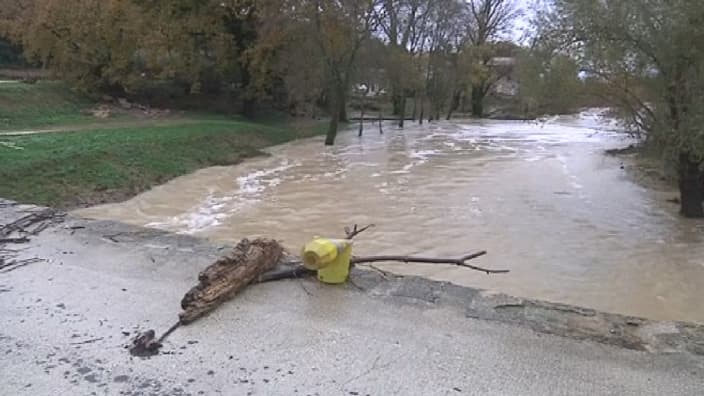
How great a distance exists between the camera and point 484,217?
10.8 metres

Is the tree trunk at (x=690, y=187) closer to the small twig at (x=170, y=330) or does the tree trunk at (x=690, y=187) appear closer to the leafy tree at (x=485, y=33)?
the small twig at (x=170, y=330)

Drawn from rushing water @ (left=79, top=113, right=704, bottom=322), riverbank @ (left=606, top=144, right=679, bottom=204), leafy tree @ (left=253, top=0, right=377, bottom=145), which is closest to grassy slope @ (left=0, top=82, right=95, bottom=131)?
rushing water @ (left=79, top=113, right=704, bottom=322)

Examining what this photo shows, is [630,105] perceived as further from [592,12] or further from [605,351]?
[605,351]

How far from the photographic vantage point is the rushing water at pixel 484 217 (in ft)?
23.4

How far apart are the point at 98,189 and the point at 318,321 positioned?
898cm

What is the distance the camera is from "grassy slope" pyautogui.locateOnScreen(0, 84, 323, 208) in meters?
10.8

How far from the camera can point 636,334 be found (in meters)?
3.80

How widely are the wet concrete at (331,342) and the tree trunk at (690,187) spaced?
807cm

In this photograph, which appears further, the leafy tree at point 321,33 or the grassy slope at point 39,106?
the leafy tree at point 321,33

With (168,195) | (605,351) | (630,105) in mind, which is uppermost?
(630,105)

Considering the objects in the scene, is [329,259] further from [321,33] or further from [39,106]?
[39,106]

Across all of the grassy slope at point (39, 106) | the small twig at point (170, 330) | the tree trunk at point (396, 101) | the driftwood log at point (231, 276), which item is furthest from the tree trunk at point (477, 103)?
the small twig at point (170, 330)

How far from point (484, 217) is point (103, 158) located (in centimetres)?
819

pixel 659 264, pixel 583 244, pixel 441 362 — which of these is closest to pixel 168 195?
pixel 583 244
